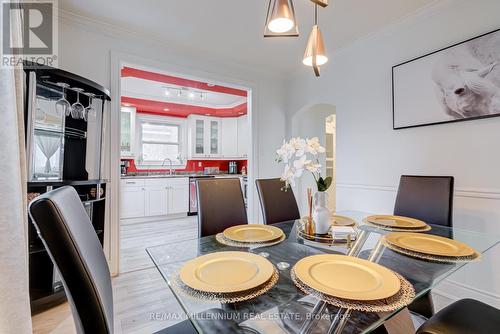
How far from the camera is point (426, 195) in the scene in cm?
183

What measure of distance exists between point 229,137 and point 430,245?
4.99 metres

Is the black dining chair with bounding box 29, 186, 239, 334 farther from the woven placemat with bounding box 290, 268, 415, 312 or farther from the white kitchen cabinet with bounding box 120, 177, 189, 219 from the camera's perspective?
the white kitchen cabinet with bounding box 120, 177, 189, 219

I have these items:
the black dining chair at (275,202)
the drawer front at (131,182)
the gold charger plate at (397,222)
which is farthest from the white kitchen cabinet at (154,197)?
the gold charger plate at (397,222)

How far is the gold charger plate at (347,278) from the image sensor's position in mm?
765

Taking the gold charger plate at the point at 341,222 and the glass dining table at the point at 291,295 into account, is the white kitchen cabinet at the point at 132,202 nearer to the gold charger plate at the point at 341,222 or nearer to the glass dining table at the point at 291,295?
the glass dining table at the point at 291,295

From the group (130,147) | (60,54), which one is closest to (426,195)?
(60,54)

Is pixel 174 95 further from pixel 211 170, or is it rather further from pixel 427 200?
pixel 427 200

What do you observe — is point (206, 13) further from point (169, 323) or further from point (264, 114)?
point (169, 323)

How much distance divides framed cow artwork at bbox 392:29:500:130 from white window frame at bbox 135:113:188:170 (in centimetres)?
456

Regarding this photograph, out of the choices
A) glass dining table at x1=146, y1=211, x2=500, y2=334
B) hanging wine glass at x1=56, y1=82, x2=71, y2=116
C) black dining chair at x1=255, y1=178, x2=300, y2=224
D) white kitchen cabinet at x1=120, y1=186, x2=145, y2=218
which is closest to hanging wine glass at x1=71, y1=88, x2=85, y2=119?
hanging wine glass at x1=56, y1=82, x2=71, y2=116

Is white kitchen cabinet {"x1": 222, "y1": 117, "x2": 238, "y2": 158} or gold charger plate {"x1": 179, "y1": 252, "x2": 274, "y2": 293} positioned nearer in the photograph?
gold charger plate {"x1": 179, "y1": 252, "x2": 274, "y2": 293}

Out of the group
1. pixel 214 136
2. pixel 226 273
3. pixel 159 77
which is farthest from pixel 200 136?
pixel 226 273

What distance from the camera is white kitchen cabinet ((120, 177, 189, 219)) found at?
14.8 ft

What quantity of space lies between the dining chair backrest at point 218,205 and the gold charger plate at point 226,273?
2.27 ft
